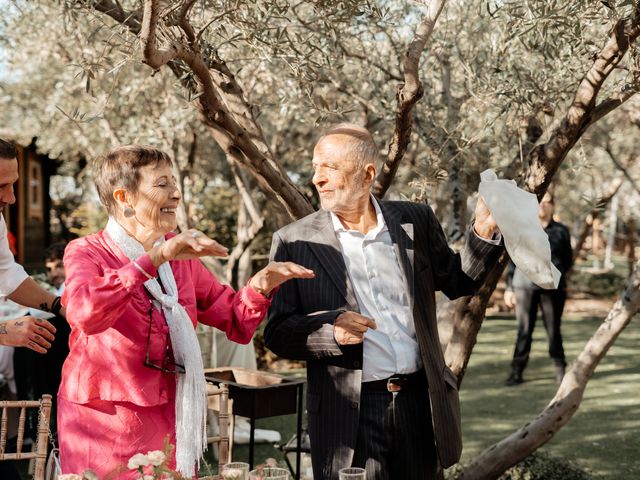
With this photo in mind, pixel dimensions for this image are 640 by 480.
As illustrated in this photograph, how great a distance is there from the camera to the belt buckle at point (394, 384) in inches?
123

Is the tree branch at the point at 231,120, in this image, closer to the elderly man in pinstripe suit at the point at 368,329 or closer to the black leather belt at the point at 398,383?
the elderly man in pinstripe suit at the point at 368,329

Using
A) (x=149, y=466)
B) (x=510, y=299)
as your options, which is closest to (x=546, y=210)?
(x=510, y=299)

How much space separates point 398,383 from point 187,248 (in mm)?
1047

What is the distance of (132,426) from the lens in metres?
2.82

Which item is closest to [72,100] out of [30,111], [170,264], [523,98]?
[30,111]

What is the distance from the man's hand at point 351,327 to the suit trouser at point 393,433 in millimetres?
299

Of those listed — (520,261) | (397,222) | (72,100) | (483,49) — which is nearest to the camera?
(520,261)

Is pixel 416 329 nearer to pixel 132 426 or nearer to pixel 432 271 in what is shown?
pixel 432 271

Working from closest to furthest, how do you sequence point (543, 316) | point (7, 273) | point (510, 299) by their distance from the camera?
1. point (7, 273)
2. point (543, 316)
3. point (510, 299)

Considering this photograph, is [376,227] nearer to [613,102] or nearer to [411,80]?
[411,80]

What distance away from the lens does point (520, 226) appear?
3.00 meters

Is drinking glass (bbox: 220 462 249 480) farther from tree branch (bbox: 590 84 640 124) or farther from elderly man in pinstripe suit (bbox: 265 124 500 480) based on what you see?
tree branch (bbox: 590 84 640 124)

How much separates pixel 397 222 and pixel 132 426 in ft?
4.07

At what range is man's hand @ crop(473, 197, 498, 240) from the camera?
10.3ft
